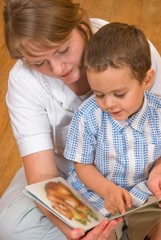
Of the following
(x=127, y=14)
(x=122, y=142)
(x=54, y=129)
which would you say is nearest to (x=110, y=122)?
(x=122, y=142)

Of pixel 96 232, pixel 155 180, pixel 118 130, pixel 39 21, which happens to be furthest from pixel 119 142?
pixel 39 21

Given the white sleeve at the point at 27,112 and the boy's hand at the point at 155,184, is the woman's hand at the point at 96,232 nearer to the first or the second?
the boy's hand at the point at 155,184

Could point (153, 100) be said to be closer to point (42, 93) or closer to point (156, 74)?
point (156, 74)

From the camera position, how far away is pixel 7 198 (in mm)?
1420

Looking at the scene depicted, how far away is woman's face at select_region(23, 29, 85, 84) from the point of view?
1104 mm

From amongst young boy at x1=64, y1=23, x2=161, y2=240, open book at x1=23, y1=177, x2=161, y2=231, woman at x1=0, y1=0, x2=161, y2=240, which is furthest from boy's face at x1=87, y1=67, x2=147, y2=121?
open book at x1=23, y1=177, x2=161, y2=231

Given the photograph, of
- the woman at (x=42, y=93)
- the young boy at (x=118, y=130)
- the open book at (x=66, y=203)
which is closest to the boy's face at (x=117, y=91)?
the young boy at (x=118, y=130)

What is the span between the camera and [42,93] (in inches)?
49.9

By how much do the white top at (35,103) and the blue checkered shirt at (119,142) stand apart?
0.32ft

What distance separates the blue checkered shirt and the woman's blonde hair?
0.66ft

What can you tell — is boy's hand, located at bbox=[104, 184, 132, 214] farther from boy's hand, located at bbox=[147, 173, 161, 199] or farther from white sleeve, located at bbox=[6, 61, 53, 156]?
white sleeve, located at bbox=[6, 61, 53, 156]

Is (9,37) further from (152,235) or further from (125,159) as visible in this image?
(152,235)

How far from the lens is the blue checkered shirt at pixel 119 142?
3.87 ft

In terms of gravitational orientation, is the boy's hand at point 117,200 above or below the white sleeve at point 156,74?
below
